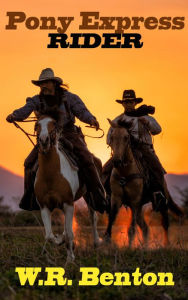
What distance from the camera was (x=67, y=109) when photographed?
41.1 feet

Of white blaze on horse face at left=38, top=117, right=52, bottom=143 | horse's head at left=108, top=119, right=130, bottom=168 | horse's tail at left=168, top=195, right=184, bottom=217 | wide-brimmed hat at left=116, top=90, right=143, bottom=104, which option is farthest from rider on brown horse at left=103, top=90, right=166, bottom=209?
white blaze on horse face at left=38, top=117, right=52, bottom=143

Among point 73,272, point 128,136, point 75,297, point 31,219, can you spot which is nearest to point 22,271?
point 73,272

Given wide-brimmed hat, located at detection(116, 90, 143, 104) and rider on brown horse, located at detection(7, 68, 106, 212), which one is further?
wide-brimmed hat, located at detection(116, 90, 143, 104)

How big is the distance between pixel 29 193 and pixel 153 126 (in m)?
4.09

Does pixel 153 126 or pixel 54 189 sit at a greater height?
pixel 153 126

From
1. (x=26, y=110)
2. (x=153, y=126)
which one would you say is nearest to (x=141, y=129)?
(x=153, y=126)

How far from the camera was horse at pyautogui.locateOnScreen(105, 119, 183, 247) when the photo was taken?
14.4m

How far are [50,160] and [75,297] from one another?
331 centimetres

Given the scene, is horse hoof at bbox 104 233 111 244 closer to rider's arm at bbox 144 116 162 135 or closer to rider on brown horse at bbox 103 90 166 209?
rider on brown horse at bbox 103 90 166 209

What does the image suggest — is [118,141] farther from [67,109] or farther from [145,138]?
[67,109]

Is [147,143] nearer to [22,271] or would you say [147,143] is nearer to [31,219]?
[22,271]

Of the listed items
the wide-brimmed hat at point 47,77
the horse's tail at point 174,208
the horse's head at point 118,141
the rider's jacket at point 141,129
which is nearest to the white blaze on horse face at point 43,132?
the wide-brimmed hat at point 47,77

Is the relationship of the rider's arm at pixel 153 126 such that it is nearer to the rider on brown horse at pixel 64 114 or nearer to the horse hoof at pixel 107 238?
the horse hoof at pixel 107 238

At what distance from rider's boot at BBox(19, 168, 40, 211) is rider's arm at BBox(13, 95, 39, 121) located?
90 centimetres
